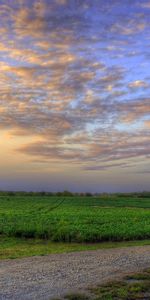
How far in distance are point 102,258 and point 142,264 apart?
1.89 metres

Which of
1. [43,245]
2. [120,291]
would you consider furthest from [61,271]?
[43,245]

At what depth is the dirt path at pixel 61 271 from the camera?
1054 cm

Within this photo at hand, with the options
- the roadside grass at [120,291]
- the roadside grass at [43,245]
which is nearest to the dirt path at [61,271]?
the roadside grass at [120,291]

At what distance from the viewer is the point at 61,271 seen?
13.2 meters

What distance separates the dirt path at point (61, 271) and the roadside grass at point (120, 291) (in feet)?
1.75

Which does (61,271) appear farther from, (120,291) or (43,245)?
(43,245)

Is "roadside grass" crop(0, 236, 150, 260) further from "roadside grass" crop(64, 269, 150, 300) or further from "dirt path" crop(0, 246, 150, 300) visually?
"roadside grass" crop(64, 269, 150, 300)

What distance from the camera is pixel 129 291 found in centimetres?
1042

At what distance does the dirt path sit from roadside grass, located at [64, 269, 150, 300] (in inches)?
21.1

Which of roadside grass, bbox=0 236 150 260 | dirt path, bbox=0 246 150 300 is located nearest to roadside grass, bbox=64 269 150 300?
dirt path, bbox=0 246 150 300

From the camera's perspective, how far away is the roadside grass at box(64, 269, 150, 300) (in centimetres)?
979

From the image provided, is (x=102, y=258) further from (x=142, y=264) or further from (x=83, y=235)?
(x=83, y=235)

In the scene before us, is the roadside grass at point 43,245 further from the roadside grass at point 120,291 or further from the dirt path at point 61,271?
the roadside grass at point 120,291

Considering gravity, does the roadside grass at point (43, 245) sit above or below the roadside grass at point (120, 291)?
above
